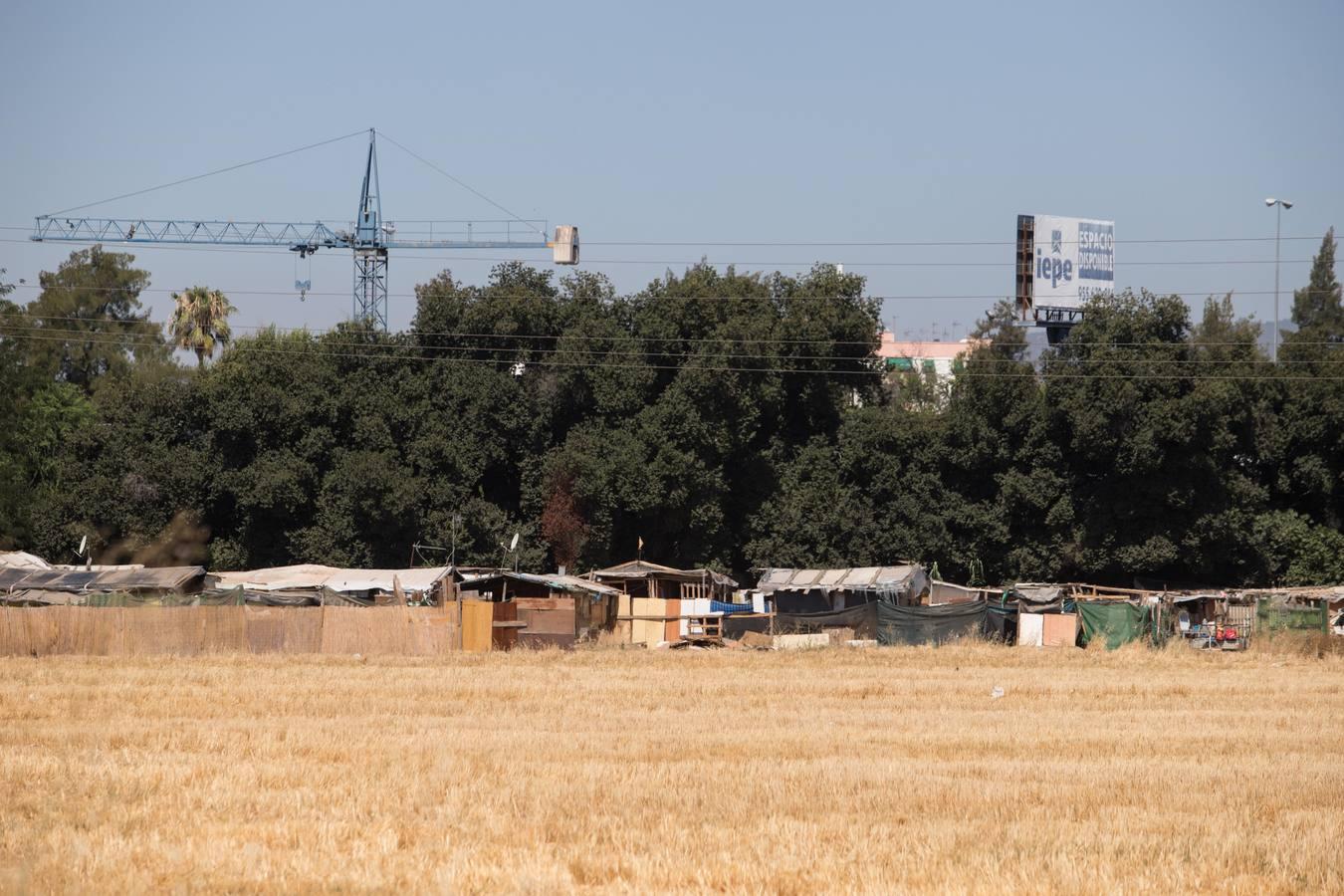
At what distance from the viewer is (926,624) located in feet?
141

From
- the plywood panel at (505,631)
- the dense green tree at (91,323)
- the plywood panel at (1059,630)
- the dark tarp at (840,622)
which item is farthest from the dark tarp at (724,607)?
the dense green tree at (91,323)

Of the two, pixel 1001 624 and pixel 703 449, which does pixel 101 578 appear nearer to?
pixel 703 449

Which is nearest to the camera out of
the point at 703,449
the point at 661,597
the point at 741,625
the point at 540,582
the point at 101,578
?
the point at 741,625

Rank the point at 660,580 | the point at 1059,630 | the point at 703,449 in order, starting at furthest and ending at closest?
the point at 703,449
the point at 660,580
the point at 1059,630

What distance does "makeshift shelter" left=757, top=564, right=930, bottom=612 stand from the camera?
5041cm

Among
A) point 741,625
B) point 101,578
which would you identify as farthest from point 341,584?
point 741,625

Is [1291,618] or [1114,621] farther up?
[1291,618]

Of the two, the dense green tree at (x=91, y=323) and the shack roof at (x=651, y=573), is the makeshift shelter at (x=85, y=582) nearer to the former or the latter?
the shack roof at (x=651, y=573)

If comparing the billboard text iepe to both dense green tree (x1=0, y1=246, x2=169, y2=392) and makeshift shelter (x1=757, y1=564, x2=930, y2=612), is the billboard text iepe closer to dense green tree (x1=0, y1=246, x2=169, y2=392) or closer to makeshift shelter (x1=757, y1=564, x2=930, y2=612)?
makeshift shelter (x1=757, y1=564, x2=930, y2=612)

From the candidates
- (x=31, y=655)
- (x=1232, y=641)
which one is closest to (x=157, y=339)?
(x=31, y=655)

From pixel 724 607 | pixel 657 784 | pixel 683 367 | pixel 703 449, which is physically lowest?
pixel 724 607

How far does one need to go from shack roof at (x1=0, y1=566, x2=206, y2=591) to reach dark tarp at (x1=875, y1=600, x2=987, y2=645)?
865 inches

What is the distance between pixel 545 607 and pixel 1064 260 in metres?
54.0

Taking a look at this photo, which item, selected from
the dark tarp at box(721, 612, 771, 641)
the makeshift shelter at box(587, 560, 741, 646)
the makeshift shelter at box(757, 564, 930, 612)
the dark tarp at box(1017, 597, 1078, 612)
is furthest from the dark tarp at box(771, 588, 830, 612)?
the dark tarp at box(721, 612, 771, 641)
